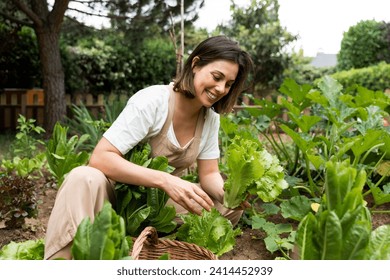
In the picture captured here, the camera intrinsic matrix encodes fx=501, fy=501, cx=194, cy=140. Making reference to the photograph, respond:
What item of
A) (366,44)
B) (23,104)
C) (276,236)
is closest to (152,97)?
(276,236)

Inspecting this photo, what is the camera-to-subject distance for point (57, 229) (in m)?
1.87

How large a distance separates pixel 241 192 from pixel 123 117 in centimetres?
62

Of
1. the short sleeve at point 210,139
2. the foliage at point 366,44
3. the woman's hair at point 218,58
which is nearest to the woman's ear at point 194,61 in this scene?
the woman's hair at point 218,58

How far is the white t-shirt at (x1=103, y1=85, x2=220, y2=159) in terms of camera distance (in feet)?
6.92

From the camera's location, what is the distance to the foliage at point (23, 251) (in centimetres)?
197

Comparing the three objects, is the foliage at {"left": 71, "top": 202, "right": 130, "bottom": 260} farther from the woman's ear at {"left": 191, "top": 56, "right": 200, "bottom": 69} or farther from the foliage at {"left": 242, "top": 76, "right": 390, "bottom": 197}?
the foliage at {"left": 242, "top": 76, "right": 390, "bottom": 197}

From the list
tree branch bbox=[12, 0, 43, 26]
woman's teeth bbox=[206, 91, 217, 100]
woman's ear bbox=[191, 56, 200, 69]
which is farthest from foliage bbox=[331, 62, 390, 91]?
woman's teeth bbox=[206, 91, 217, 100]

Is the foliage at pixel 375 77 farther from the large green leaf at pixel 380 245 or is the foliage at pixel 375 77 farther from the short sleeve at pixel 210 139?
the large green leaf at pixel 380 245

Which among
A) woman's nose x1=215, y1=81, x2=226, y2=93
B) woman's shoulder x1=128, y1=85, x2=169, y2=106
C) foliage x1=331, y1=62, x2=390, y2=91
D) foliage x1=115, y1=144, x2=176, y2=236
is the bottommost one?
foliage x1=115, y1=144, x2=176, y2=236

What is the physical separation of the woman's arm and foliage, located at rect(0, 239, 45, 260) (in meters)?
0.41

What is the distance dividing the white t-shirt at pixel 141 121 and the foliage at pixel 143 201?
8cm

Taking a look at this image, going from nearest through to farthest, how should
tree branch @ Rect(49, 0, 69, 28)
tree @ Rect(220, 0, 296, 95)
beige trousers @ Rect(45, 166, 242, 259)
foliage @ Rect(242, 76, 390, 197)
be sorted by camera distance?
beige trousers @ Rect(45, 166, 242, 259)
foliage @ Rect(242, 76, 390, 197)
tree branch @ Rect(49, 0, 69, 28)
tree @ Rect(220, 0, 296, 95)

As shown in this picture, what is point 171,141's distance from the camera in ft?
7.63
